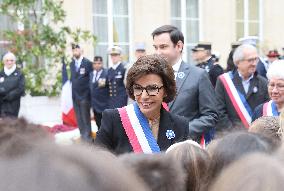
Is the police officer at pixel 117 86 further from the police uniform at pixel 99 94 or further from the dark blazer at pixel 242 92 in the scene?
the dark blazer at pixel 242 92

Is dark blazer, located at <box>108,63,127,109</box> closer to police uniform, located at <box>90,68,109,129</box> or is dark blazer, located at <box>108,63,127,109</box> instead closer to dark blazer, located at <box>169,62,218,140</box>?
police uniform, located at <box>90,68,109,129</box>

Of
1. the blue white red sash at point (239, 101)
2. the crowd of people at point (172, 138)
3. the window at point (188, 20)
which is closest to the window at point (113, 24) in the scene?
the window at point (188, 20)

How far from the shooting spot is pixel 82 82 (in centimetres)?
1221

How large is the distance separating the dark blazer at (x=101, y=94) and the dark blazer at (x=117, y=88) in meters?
0.14

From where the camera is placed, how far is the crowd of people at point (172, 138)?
3.28 feet

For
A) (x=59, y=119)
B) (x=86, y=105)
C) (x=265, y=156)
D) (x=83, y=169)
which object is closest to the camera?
(x=83, y=169)

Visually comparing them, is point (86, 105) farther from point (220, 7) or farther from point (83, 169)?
point (83, 169)

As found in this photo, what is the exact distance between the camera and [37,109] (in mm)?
12727

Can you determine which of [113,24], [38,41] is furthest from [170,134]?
[113,24]

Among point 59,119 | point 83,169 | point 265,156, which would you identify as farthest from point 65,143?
point 59,119

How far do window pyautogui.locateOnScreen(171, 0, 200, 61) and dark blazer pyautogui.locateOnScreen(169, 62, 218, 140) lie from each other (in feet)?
41.4

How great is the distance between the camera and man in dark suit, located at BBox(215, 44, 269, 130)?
555 centimetres

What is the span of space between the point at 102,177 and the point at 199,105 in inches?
138

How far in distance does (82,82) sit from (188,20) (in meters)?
5.91
